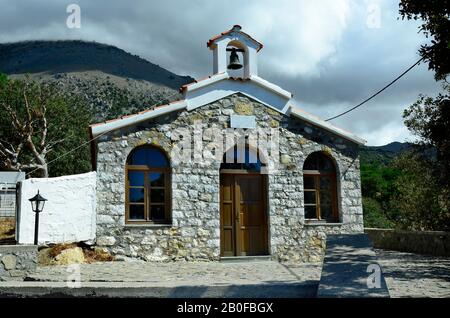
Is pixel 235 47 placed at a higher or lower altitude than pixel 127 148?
higher

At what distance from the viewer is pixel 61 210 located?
1062 centimetres

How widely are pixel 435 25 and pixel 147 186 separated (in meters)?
7.00

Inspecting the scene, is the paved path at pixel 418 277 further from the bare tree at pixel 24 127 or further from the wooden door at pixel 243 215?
the bare tree at pixel 24 127

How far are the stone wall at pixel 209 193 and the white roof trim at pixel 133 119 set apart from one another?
178mm

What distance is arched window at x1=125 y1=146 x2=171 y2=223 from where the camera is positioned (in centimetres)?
1141

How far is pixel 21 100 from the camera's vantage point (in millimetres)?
29766

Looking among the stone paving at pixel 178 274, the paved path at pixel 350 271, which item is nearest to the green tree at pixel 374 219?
the stone paving at pixel 178 274

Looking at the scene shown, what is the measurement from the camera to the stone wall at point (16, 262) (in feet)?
26.7

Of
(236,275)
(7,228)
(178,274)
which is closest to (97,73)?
(7,228)

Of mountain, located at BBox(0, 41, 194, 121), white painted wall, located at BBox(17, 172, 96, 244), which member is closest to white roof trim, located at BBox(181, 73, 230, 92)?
white painted wall, located at BBox(17, 172, 96, 244)

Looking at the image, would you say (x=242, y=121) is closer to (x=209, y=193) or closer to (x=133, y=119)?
(x=209, y=193)

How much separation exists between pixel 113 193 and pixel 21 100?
21569 millimetres
